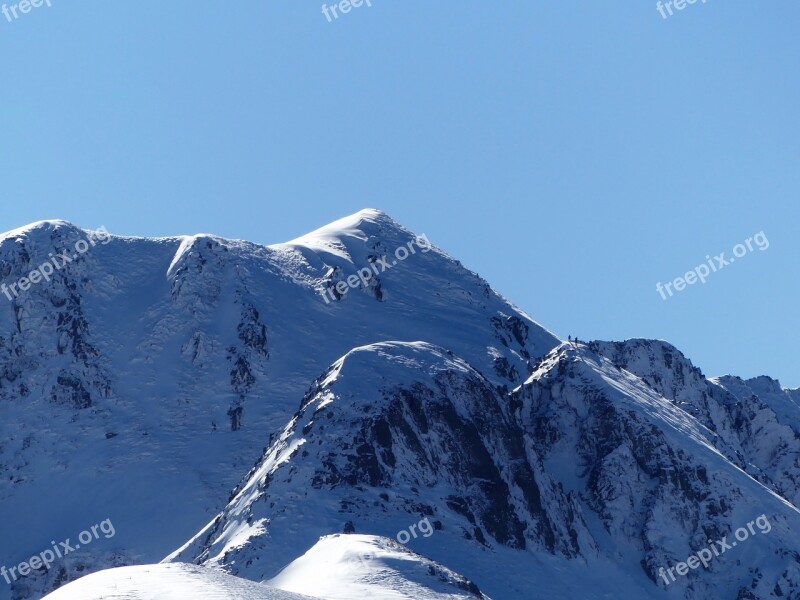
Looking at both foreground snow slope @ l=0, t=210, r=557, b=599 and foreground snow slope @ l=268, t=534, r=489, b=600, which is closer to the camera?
foreground snow slope @ l=268, t=534, r=489, b=600

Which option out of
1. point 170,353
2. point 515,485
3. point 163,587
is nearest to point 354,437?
point 515,485

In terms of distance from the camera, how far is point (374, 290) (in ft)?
544

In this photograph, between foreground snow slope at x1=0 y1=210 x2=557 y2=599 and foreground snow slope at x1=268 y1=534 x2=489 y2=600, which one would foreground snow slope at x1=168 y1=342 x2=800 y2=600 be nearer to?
foreground snow slope at x1=268 y1=534 x2=489 y2=600

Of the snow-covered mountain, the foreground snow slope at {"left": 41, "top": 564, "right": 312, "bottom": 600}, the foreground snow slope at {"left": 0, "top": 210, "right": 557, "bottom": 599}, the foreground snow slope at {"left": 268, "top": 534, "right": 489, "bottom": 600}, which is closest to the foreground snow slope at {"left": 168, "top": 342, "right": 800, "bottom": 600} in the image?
the snow-covered mountain

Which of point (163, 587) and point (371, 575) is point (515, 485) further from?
point (163, 587)

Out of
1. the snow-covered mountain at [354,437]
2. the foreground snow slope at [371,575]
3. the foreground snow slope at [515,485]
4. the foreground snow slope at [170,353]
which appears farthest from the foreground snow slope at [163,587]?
the foreground snow slope at [170,353]

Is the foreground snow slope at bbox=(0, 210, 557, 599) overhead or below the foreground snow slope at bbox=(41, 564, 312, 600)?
overhead

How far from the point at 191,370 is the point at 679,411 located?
51126mm

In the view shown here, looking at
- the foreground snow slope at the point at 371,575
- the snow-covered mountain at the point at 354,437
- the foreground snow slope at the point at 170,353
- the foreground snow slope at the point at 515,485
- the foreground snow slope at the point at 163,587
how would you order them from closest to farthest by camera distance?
1. the foreground snow slope at the point at 163,587
2. the foreground snow slope at the point at 371,575
3. the foreground snow slope at the point at 515,485
4. the snow-covered mountain at the point at 354,437
5. the foreground snow slope at the point at 170,353

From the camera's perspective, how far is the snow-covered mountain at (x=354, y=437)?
9906 cm

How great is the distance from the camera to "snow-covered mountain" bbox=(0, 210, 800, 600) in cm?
9906

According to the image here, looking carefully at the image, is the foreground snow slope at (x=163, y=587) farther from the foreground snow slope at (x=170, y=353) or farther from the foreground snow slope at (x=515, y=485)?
the foreground snow slope at (x=170, y=353)

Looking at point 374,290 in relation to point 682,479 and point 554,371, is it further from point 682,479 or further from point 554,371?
point 682,479

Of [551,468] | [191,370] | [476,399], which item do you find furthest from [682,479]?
[191,370]
